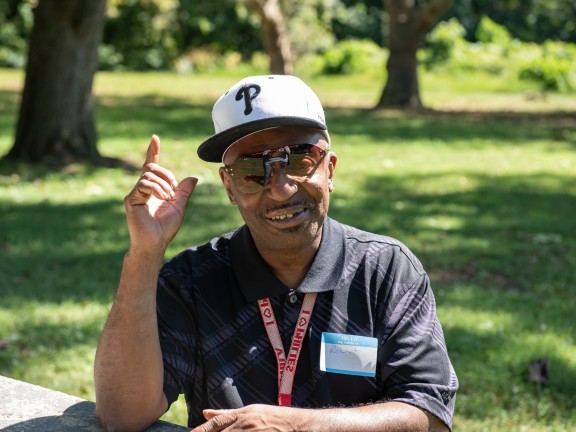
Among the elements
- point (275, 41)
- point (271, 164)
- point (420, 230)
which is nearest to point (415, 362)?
point (271, 164)

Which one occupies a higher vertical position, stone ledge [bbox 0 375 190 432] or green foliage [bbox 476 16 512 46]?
stone ledge [bbox 0 375 190 432]

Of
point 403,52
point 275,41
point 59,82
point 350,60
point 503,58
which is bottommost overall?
point 350,60

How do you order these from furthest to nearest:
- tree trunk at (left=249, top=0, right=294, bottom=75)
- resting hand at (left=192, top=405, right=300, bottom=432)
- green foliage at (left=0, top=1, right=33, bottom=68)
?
green foliage at (left=0, top=1, right=33, bottom=68) < tree trunk at (left=249, top=0, right=294, bottom=75) < resting hand at (left=192, top=405, right=300, bottom=432)

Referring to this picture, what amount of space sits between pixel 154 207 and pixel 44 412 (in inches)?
28.0

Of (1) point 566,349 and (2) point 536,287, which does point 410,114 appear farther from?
(1) point 566,349

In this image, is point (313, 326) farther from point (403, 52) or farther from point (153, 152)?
point (403, 52)

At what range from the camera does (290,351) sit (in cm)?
261

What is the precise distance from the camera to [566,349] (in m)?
5.66

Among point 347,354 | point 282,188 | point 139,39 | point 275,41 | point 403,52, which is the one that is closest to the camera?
point 347,354

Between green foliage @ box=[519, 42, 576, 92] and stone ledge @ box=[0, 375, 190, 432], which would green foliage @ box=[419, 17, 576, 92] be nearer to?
green foliage @ box=[519, 42, 576, 92]

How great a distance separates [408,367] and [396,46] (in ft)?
58.3

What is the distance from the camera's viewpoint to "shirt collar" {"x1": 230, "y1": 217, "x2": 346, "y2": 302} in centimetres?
269

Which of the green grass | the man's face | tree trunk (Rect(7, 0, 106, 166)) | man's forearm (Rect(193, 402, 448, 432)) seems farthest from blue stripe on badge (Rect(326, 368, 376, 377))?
tree trunk (Rect(7, 0, 106, 166))

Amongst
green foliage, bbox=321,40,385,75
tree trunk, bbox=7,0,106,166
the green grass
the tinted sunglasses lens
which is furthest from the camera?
green foliage, bbox=321,40,385,75
